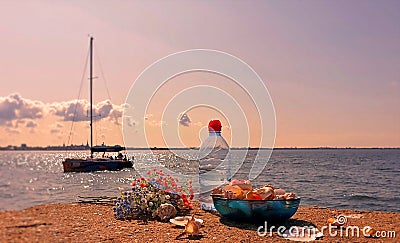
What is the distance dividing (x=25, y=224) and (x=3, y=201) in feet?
1.37

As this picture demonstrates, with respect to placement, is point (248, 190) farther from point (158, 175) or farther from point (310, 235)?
point (158, 175)

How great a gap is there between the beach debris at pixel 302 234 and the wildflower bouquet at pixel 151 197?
9.91 ft

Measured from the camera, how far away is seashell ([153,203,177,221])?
371 inches

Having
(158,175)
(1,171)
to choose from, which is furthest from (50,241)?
(158,175)

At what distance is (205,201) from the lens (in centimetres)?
1121

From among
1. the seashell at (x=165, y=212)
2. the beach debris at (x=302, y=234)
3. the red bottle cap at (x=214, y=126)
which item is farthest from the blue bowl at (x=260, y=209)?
the red bottle cap at (x=214, y=126)

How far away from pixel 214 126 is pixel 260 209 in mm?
2750

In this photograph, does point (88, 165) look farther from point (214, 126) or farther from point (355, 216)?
point (355, 216)

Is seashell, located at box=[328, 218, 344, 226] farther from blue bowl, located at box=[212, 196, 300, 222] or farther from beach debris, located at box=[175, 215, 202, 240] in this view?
beach debris, located at box=[175, 215, 202, 240]

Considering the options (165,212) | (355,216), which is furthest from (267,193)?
(355,216)

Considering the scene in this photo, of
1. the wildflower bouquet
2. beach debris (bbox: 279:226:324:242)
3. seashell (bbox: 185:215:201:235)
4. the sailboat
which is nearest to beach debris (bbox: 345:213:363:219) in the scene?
beach debris (bbox: 279:226:324:242)

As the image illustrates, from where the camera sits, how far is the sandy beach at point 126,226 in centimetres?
507

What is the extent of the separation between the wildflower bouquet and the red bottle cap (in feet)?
5.62

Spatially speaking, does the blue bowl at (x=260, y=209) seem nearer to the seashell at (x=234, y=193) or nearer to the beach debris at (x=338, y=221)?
the seashell at (x=234, y=193)
